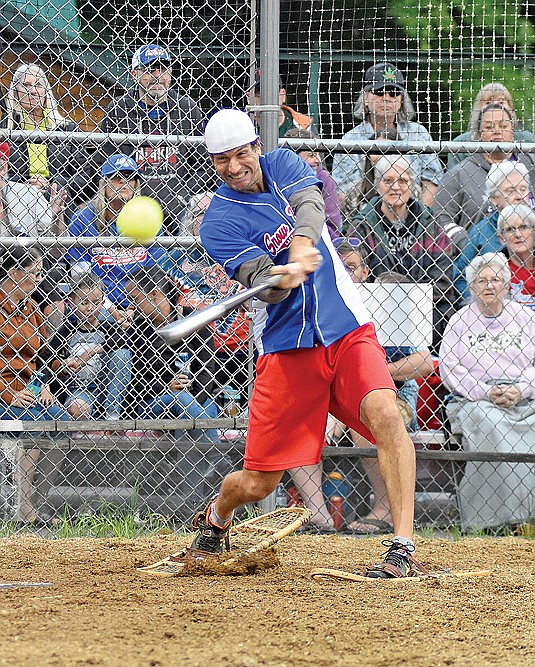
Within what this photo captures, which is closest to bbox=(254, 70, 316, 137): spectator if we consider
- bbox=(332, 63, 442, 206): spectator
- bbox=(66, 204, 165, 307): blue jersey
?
bbox=(332, 63, 442, 206): spectator

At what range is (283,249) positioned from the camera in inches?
180

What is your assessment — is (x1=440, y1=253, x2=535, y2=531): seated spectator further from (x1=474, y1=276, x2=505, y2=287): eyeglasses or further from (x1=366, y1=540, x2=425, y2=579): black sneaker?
(x1=366, y1=540, x2=425, y2=579): black sneaker

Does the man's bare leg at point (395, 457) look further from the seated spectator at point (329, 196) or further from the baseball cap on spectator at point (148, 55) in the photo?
the baseball cap on spectator at point (148, 55)

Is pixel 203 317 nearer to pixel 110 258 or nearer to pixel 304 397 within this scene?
pixel 304 397

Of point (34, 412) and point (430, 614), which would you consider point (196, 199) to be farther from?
point (430, 614)

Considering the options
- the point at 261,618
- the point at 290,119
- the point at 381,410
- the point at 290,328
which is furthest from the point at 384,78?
the point at 261,618

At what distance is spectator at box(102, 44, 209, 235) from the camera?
614cm

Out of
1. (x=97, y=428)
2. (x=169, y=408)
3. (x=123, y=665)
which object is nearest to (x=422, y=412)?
(x=169, y=408)

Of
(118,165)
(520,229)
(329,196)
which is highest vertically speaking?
(118,165)

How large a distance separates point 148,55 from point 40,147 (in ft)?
3.01

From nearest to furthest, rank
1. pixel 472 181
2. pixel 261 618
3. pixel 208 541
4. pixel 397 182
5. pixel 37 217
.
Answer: pixel 261 618 → pixel 208 541 → pixel 37 217 → pixel 397 182 → pixel 472 181

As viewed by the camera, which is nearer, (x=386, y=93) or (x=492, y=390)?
(x=492, y=390)

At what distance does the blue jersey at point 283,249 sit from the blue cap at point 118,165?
1.74 meters

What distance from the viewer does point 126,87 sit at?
6.46 m
